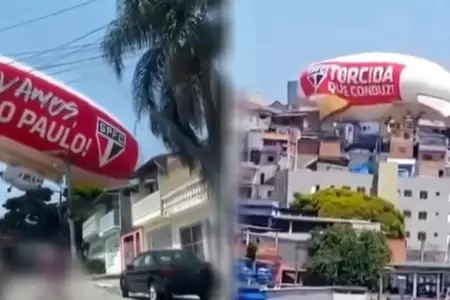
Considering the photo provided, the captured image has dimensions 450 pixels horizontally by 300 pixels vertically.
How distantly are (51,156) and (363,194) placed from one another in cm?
47

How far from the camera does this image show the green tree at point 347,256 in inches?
46.3

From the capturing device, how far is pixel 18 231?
3.19ft

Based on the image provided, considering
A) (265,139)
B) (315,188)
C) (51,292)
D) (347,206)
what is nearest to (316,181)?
(315,188)

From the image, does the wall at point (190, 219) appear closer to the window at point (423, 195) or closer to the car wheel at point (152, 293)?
the car wheel at point (152, 293)

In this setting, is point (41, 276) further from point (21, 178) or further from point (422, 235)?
point (422, 235)

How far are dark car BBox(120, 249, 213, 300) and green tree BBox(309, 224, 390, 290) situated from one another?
0.21 meters

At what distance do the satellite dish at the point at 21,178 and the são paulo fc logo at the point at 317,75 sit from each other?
35cm

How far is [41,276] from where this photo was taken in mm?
974

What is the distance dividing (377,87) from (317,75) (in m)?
0.19

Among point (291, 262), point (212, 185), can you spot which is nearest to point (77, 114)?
point (212, 185)

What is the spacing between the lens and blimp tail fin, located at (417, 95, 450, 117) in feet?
4.32

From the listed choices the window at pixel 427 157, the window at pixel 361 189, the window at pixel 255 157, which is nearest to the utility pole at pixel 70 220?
the window at pixel 255 157

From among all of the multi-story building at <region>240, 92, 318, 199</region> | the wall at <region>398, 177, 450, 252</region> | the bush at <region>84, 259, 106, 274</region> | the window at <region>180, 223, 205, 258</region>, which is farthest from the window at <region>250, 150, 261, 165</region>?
the wall at <region>398, 177, 450, 252</region>

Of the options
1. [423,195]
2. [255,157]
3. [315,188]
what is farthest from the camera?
[423,195]
